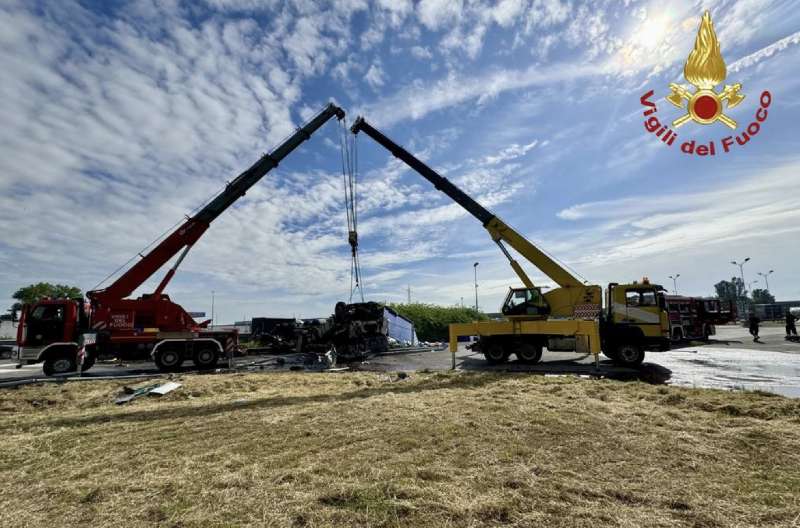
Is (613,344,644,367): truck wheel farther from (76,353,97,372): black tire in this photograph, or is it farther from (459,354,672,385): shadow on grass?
(76,353,97,372): black tire

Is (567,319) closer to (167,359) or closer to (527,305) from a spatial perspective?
(527,305)

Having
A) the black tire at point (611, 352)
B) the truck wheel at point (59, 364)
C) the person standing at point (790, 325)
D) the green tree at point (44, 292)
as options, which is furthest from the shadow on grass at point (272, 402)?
the green tree at point (44, 292)

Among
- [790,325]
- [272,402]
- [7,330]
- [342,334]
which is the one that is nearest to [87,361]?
[342,334]

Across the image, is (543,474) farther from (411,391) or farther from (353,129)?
(353,129)

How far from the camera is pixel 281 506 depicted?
334 centimetres

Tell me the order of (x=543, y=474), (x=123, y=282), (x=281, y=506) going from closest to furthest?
(x=281, y=506) < (x=543, y=474) < (x=123, y=282)

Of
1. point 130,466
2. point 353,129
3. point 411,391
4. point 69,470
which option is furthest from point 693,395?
point 353,129

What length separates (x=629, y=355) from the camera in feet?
45.5

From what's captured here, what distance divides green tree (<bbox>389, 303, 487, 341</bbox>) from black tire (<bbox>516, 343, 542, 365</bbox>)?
23.4m

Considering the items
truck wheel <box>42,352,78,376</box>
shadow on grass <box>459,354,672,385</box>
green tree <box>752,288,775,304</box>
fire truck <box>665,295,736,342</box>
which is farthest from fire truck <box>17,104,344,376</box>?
green tree <box>752,288,775,304</box>

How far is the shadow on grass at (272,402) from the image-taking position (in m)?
6.80

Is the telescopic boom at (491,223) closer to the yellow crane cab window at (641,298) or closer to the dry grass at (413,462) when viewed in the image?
the yellow crane cab window at (641,298)

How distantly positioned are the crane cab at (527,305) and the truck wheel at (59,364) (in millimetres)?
14837

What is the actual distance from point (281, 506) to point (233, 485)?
75 cm
